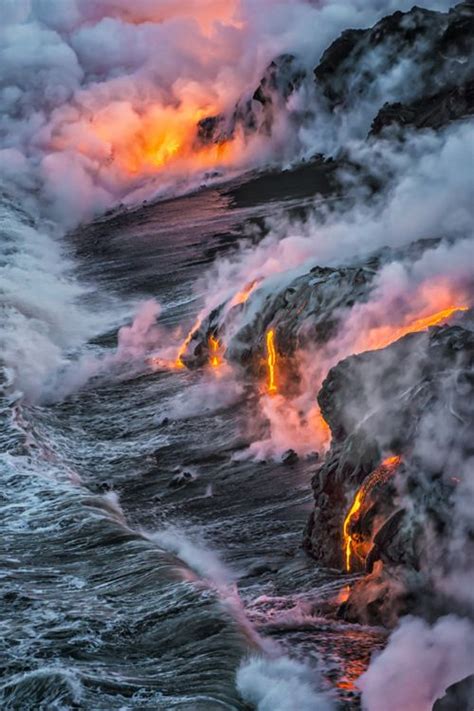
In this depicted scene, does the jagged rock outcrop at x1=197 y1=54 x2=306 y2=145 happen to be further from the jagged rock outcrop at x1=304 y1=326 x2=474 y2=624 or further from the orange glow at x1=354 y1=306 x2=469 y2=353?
the jagged rock outcrop at x1=304 y1=326 x2=474 y2=624

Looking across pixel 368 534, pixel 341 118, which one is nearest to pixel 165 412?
pixel 368 534

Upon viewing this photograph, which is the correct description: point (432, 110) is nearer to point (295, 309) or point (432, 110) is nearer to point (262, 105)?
point (262, 105)

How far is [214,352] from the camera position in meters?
16.0

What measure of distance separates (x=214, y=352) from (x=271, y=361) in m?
2.26

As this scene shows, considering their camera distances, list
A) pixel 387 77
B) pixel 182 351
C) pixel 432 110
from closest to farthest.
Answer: pixel 182 351, pixel 432 110, pixel 387 77

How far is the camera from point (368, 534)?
8.20 metres

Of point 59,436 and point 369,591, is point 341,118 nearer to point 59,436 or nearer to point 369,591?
point 59,436

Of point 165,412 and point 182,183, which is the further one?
point 182,183

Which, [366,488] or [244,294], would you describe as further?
[244,294]

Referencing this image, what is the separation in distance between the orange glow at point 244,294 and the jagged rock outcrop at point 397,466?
5.76 m

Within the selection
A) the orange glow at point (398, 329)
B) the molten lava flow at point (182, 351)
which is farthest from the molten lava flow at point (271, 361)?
Result: the molten lava flow at point (182, 351)

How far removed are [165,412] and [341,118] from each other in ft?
126

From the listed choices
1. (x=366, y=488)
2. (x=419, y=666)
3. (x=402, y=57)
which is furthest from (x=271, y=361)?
(x=402, y=57)

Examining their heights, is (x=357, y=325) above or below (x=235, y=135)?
below
